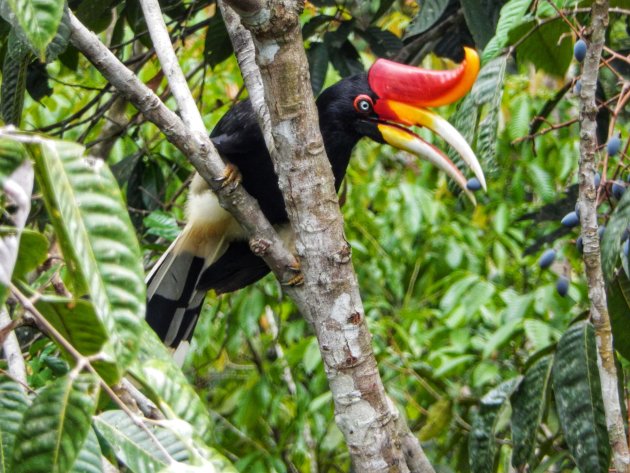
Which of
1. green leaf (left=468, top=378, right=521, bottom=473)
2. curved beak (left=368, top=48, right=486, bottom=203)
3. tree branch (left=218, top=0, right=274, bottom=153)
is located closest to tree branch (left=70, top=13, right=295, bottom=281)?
tree branch (left=218, top=0, right=274, bottom=153)

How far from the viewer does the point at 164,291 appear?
2.64 meters

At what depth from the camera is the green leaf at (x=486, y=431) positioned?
1990 mm

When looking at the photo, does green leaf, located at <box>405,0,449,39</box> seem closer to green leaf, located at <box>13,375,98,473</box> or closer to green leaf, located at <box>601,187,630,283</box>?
green leaf, located at <box>601,187,630,283</box>

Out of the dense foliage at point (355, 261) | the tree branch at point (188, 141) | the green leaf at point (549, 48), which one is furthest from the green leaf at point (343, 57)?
the tree branch at point (188, 141)

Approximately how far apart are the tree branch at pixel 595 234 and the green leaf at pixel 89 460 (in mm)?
1014

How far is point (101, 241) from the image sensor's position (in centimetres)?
74

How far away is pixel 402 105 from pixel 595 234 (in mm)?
746

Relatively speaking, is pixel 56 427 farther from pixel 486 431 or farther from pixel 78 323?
pixel 486 431

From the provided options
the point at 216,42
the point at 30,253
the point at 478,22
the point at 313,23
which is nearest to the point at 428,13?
the point at 478,22

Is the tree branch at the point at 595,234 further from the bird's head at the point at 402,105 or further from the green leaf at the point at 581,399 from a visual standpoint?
the bird's head at the point at 402,105

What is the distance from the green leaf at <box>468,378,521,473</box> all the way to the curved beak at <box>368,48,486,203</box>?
44 cm

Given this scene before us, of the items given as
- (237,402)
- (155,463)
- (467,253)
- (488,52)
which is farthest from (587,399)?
(467,253)

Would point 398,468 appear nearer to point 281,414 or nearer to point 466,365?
point 466,365

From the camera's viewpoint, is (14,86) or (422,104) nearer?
(14,86)
